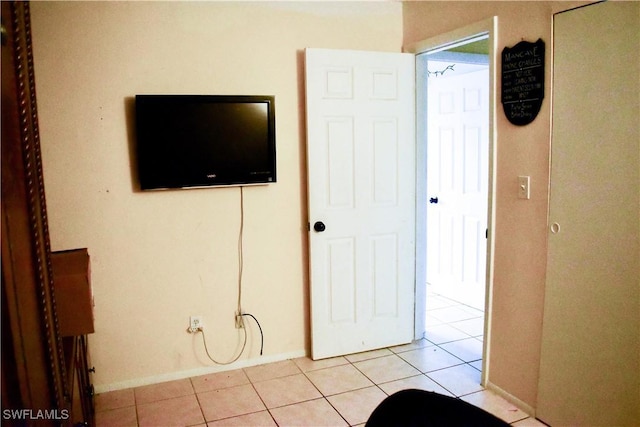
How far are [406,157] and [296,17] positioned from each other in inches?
45.5

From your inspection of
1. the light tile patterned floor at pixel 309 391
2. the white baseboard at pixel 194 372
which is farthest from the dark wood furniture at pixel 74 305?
the white baseboard at pixel 194 372

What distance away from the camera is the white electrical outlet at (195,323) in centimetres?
292

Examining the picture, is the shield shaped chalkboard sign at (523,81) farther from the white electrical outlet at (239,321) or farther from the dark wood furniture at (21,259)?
the dark wood furniture at (21,259)

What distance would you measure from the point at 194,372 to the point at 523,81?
8.36 ft

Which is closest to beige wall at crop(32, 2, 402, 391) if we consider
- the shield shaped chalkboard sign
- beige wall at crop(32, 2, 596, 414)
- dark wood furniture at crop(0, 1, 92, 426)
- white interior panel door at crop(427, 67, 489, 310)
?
beige wall at crop(32, 2, 596, 414)

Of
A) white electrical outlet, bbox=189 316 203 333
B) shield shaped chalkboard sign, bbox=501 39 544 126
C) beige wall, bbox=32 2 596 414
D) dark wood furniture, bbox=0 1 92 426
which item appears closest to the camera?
dark wood furniture, bbox=0 1 92 426

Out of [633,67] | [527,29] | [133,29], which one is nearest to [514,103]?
[527,29]

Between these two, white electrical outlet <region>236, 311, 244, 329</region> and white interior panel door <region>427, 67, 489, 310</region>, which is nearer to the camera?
white electrical outlet <region>236, 311, 244, 329</region>

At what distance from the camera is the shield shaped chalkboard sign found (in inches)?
88.7

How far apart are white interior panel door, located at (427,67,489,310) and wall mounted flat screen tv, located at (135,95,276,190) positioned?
1.94 meters

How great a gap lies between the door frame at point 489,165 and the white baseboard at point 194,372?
1.01 metres

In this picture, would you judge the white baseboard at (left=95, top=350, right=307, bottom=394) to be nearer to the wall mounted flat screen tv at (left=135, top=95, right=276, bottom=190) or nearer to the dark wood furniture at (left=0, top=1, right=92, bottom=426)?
the wall mounted flat screen tv at (left=135, top=95, right=276, bottom=190)

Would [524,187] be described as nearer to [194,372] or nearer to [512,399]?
[512,399]

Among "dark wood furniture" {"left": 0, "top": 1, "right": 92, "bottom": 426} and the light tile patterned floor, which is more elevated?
"dark wood furniture" {"left": 0, "top": 1, "right": 92, "bottom": 426}
